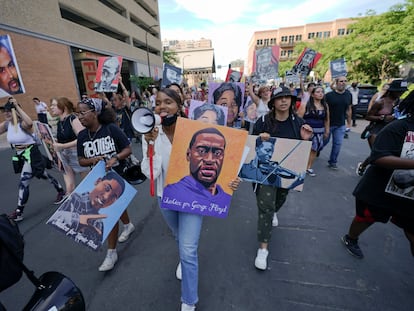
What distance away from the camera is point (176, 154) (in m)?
1.64

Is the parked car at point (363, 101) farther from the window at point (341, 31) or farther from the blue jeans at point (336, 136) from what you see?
the window at point (341, 31)

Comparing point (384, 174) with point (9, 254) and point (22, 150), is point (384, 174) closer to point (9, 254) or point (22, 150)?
point (9, 254)

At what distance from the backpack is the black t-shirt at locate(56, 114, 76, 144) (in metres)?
2.39

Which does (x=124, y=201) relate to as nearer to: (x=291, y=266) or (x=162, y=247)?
(x=162, y=247)

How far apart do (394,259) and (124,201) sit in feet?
9.90

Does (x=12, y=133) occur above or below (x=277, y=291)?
above

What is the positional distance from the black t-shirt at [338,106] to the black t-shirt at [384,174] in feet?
10.5

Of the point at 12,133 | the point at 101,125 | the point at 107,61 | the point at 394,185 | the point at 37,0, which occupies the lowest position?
the point at 394,185

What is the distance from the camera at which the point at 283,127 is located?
7.60ft

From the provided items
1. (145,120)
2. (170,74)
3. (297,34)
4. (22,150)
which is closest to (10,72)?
(22,150)

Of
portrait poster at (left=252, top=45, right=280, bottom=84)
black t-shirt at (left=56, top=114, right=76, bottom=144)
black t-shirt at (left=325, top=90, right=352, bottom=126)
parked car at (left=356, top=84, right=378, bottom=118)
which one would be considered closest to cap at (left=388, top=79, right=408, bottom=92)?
black t-shirt at (left=325, top=90, right=352, bottom=126)

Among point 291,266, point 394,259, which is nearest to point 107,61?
point 291,266

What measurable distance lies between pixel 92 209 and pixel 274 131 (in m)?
1.95

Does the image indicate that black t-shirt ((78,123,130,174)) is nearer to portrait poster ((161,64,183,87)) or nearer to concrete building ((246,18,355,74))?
portrait poster ((161,64,183,87))
